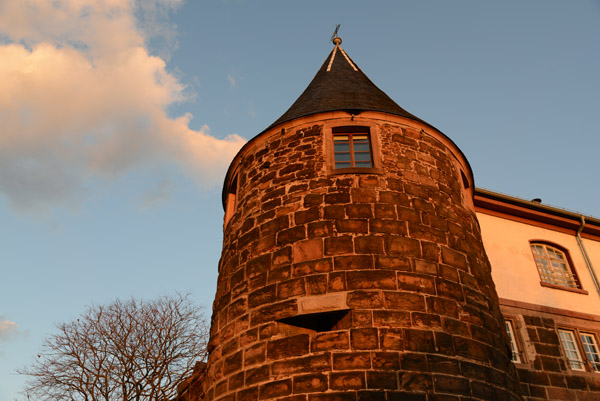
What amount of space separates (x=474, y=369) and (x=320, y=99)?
4998 mm

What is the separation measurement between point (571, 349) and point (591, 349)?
60cm

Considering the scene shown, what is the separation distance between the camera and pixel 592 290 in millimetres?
11633

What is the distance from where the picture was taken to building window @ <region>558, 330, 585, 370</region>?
396 inches

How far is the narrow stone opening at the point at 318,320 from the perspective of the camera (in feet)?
19.3

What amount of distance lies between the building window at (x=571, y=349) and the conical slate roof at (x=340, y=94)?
5769 mm

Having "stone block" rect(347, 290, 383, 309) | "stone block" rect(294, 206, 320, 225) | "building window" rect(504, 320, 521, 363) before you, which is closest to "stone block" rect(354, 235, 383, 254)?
"stone block" rect(347, 290, 383, 309)

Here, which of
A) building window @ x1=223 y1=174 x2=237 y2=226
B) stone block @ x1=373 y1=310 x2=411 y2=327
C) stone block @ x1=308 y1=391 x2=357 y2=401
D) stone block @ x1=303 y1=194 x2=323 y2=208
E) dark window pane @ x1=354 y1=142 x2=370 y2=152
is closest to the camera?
stone block @ x1=308 y1=391 x2=357 y2=401

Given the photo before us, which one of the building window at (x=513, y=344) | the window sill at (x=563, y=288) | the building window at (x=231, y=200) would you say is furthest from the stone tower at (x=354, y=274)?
the window sill at (x=563, y=288)

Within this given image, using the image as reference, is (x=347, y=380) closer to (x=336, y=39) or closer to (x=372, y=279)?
(x=372, y=279)

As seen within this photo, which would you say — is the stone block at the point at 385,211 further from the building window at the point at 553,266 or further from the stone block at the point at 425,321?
the building window at the point at 553,266

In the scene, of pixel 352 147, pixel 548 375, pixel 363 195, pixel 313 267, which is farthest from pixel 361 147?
pixel 548 375

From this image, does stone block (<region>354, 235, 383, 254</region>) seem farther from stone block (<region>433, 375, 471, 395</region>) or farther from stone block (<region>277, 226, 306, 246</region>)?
stone block (<region>433, 375, 471, 395</region>)

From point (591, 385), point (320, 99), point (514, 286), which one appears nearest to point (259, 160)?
point (320, 99)

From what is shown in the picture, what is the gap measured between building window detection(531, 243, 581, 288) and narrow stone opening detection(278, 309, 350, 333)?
714 cm
